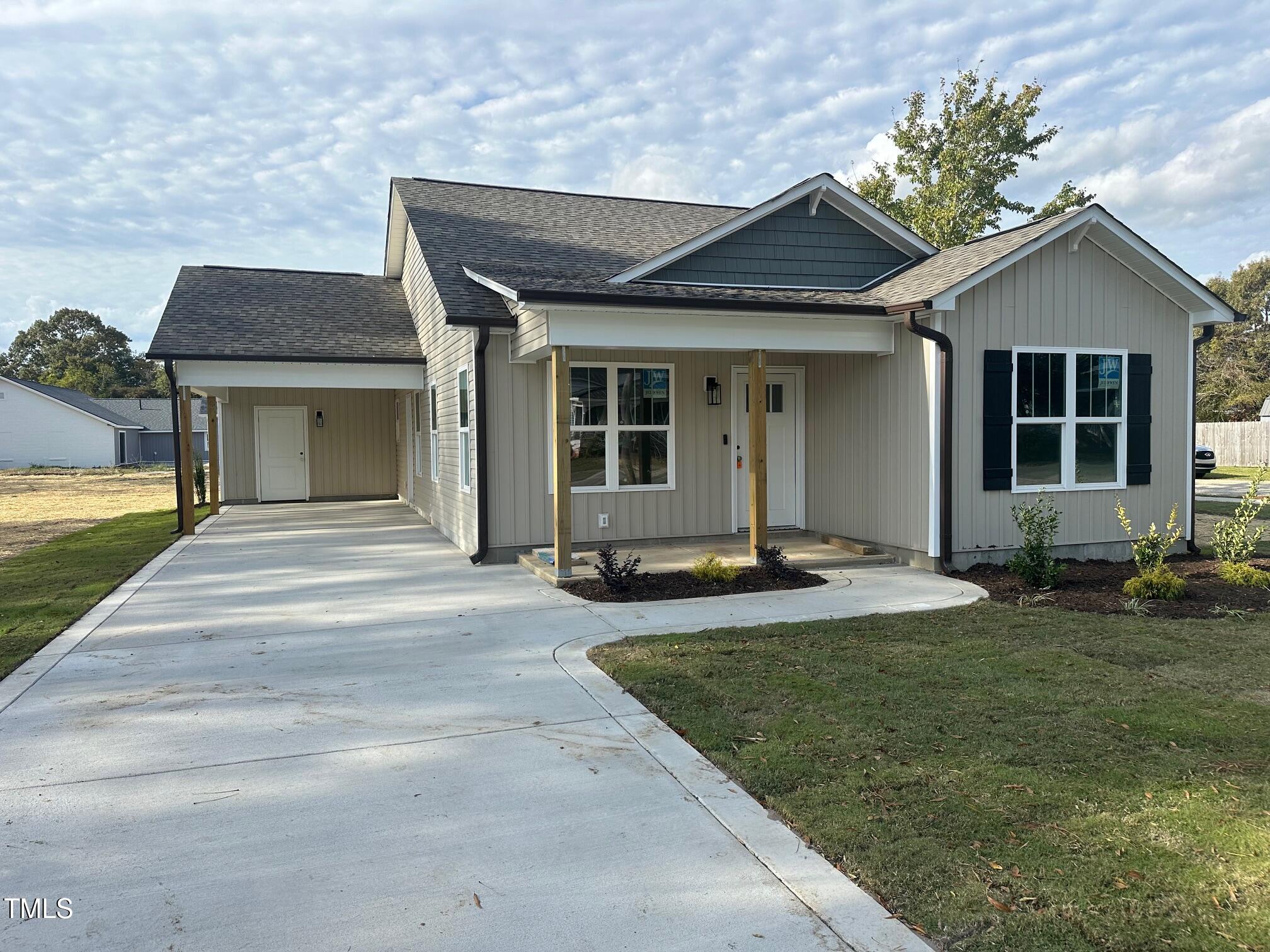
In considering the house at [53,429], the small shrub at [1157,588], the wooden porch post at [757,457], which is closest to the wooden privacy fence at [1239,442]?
the small shrub at [1157,588]

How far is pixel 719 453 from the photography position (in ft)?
34.8

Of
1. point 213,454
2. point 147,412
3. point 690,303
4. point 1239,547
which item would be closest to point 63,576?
point 213,454

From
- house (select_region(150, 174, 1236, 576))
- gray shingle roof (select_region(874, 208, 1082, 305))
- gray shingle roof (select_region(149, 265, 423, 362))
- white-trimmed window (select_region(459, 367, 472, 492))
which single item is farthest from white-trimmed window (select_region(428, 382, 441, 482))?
gray shingle roof (select_region(874, 208, 1082, 305))

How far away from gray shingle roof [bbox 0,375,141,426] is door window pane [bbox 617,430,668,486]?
41.0 m

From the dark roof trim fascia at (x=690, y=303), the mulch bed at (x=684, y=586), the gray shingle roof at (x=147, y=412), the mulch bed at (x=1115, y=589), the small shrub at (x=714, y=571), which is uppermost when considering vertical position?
the gray shingle roof at (x=147, y=412)

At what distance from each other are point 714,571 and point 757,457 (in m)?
1.48

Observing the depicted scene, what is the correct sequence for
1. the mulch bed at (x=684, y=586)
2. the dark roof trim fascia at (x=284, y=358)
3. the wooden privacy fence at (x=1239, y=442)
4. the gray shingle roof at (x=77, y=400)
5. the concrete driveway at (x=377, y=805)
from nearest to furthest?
the concrete driveway at (x=377, y=805) → the mulch bed at (x=684, y=586) → the dark roof trim fascia at (x=284, y=358) → the wooden privacy fence at (x=1239, y=442) → the gray shingle roof at (x=77, y=400)

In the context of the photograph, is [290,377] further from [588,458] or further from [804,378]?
[804,378]

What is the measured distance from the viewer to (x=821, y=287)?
10.5 meters

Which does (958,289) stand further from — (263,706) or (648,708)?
(263,706)

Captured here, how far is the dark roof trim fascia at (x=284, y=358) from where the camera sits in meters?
12.1

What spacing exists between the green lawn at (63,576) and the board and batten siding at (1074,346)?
8.31 m

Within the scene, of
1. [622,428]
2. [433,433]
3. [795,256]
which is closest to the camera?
[622,428]

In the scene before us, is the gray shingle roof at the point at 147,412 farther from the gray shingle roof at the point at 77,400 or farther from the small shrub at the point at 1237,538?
the small shrub at the point at 1237,538
